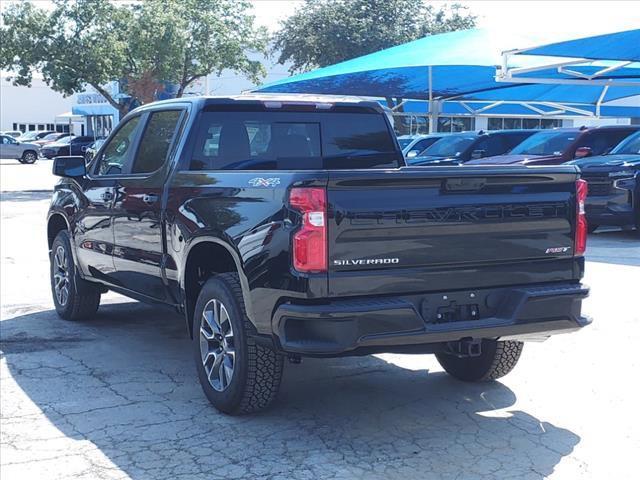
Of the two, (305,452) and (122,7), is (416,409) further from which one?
(122,7)

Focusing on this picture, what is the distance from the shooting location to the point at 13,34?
27.0 m

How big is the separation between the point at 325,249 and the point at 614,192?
9.41 m

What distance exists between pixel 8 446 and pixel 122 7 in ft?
83.2

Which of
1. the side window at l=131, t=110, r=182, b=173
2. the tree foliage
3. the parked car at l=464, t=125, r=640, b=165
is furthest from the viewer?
the tree foliage

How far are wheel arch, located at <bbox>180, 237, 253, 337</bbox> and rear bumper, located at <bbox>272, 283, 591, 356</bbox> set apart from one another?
1.06 meters

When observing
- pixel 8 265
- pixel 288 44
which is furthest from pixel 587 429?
pixel 288 44

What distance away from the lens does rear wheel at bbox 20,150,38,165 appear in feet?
152

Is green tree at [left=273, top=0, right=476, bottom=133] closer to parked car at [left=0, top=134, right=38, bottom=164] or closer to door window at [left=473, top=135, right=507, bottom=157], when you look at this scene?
parked car at [left=0, top=134, right=38, bottom=164]

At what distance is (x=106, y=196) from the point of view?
680 cm

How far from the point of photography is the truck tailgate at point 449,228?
4.42 m

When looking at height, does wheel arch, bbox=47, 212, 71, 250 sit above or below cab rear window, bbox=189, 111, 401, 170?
below

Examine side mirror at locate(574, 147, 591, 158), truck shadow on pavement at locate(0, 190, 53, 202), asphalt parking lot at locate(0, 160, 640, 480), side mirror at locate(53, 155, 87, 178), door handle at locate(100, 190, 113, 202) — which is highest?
side mirror at locate(53, 155, 87, 178)

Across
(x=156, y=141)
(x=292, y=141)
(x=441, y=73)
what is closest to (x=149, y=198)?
(x=156, y=141)

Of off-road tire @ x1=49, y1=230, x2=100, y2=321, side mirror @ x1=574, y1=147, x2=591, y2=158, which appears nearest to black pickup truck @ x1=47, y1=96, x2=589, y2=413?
off-road tire @ x1=49, y1=230, x2=100, y2=321
